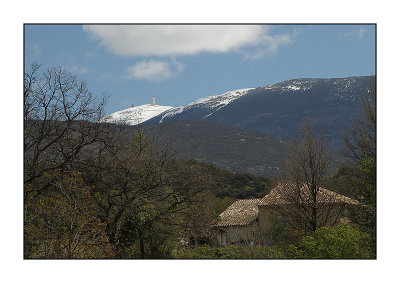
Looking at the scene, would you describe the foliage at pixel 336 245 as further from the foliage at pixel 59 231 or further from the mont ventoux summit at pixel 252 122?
the mont ventoux summit at pixel 252 122

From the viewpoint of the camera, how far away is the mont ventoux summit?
1212 inches

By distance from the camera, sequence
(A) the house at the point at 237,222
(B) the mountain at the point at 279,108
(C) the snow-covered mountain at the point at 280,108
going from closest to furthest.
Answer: (A) the house at the point at 237,222 → (C) the snow-covered mountain at the point at 280,108 → (B) the mountain at the point at 279,108

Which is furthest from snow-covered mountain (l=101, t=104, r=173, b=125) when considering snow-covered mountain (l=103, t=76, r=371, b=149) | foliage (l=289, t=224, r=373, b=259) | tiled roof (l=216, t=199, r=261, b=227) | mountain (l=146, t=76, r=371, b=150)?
mountain (l=146, t=76, r=371, b=150)

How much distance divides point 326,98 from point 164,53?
43098mm

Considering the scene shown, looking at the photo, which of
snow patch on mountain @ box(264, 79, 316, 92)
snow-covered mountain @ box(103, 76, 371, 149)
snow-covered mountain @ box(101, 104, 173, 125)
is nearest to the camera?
snow-covered mountain @ box(101, 104, 173, 125)

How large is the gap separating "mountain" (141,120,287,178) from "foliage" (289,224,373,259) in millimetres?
19238

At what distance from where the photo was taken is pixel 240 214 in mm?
36156

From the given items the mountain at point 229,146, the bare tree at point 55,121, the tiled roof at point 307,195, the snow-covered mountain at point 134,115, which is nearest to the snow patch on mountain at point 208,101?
the snow-covered mountain at point 134,115

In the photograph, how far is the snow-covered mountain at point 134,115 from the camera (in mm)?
20359

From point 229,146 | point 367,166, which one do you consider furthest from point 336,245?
point 229,146

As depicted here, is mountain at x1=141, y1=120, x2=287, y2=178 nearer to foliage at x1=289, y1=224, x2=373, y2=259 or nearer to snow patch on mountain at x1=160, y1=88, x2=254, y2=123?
snow patch on mountain at x1=160, y1=88, x2=254, y2=123

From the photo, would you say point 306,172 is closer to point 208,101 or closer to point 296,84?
point 208,101

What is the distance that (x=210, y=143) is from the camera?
41469mm
